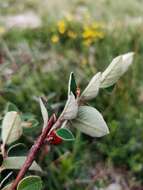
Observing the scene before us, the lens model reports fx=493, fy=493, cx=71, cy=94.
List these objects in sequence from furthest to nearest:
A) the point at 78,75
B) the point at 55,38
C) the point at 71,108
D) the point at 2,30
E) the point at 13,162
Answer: the point at 2,30 → the point at 55,38 → the point at 78,75 → the point at 13,162 → the point at 71,108

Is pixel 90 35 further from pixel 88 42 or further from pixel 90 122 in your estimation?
pixel 90 122

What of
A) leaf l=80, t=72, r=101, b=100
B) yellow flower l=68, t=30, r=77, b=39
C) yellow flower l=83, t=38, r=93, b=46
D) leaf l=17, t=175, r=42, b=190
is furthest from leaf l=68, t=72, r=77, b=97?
yellow flower l=68, t=30, r=77, b=39

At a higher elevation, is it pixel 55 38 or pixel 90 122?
pixel 90 122

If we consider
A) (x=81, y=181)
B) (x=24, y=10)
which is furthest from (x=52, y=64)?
(x=24, y=10)

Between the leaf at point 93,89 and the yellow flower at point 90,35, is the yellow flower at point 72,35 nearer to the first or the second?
the yellow flower at point 90,35

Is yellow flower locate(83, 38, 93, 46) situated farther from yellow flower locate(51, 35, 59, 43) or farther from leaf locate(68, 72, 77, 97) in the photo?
leaf locate(68, 72, 77, 97)

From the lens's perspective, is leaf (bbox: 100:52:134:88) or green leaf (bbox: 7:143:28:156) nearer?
leaf (bbox: 100:52:134:88)

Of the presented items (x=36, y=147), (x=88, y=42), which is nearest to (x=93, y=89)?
(x=36, y=147)
